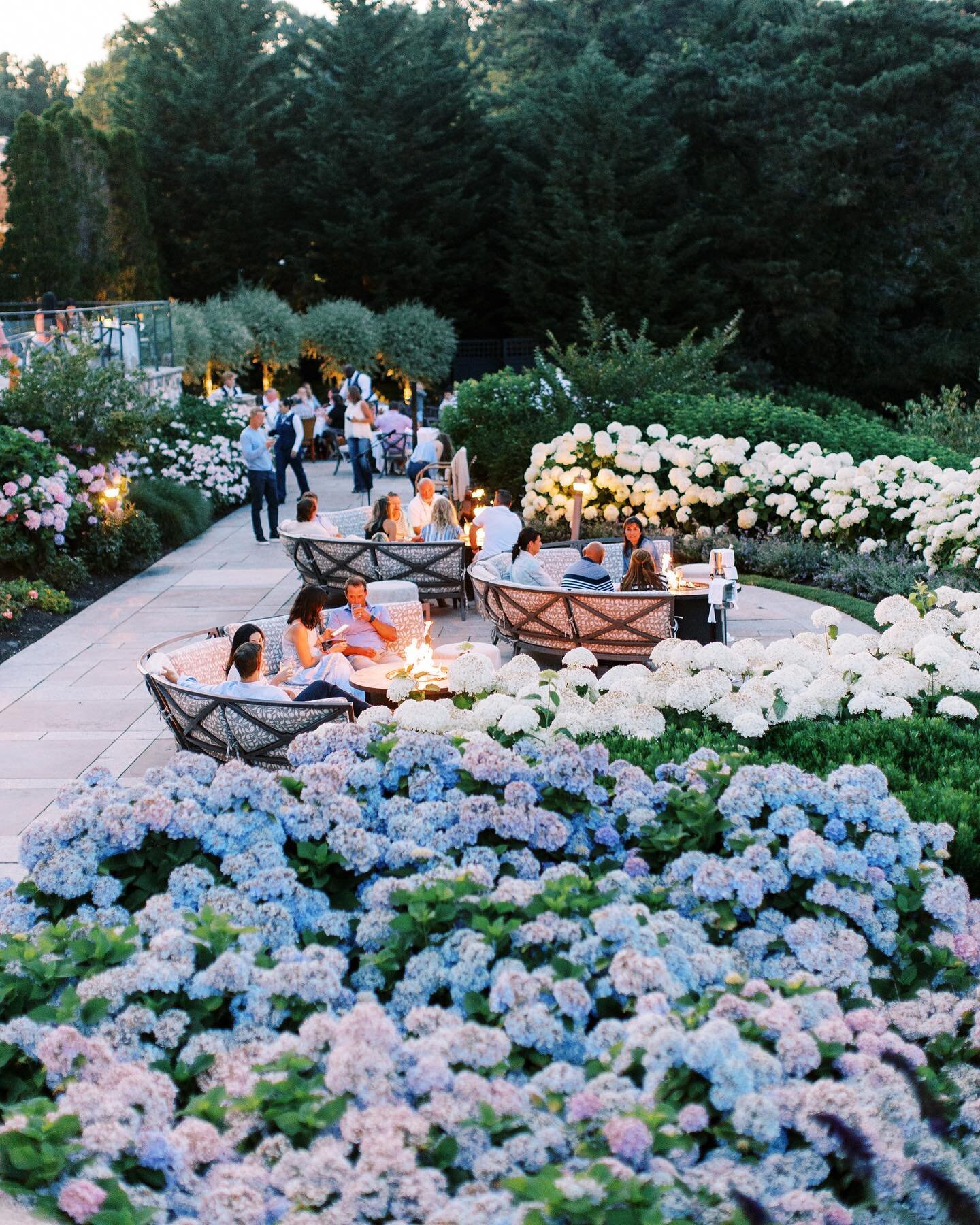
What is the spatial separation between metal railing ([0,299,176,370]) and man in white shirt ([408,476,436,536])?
15.2 feet

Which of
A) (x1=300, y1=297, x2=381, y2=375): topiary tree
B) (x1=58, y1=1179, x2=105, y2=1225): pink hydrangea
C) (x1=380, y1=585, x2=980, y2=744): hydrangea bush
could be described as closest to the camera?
(x1=58, y1=1179, x2=105, y2=1225): pink hydrangea

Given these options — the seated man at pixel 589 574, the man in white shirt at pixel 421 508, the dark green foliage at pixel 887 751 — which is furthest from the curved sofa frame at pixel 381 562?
the dark green foliage at pixel 887 751

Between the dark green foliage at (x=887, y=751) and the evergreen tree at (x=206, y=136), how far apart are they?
32.7 metres

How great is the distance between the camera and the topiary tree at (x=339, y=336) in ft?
98.7

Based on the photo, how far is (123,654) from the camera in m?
9.94

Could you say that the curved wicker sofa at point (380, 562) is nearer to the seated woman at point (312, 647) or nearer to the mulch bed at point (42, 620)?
the mulch bed at point (42, 620)

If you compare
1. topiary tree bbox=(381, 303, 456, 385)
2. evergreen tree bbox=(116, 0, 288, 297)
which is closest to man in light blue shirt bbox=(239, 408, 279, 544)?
topiary tree bbox=(381, 303, 456, 385)

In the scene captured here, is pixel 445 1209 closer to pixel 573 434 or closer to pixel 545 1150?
pixel 545 1150

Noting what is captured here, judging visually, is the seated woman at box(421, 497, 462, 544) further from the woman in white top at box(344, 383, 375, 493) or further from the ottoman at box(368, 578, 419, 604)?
→ the woman in white top at box(344, 383, 375, 493)

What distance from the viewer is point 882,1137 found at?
249 centimetres

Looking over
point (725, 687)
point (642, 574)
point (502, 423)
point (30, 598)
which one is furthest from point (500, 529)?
point (502, 423)

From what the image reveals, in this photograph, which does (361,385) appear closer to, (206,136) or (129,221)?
(129,221)

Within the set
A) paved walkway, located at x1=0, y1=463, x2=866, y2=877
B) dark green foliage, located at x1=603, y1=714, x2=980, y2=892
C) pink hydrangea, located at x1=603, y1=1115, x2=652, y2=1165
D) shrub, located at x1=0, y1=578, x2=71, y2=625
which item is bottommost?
paved walkway, located at x1=0, y1=463, x2=866, y2=877

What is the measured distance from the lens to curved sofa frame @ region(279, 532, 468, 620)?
10.3m
